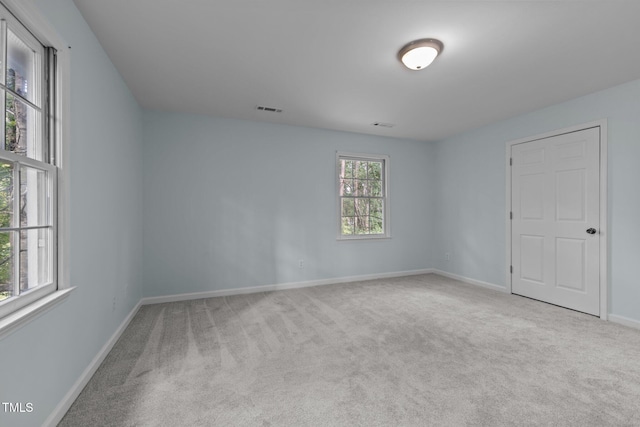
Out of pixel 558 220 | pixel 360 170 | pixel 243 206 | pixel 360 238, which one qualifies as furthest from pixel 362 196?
pixel 558 220

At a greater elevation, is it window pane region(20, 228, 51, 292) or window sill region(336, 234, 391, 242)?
window pane region(20, 228, 51, 292)

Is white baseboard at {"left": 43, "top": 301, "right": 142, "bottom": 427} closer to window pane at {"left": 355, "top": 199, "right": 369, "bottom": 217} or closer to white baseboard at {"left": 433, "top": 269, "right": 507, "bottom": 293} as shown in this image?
window pane at {"left": 355, "top": 199, "right": 369, "bottom": 217}

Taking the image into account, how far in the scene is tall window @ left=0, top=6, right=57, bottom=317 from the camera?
4.34ft

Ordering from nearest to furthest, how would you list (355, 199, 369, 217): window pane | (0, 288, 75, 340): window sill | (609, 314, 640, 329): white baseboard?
(0, 288, 75, 340): window sill → (609, 314, 640, 329): white baseboard → (355, 199, 369, 217): window pane

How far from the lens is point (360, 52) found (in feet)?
8.15

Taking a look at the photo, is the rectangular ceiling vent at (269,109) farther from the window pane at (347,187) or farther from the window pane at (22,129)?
the window pane at (22,129)

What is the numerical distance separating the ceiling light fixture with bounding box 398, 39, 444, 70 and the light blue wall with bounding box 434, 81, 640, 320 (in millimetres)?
2358

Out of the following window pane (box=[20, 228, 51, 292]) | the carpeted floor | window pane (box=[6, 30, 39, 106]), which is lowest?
the carpeted floor

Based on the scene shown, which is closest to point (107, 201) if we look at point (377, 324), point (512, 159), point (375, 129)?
point (377, 324)

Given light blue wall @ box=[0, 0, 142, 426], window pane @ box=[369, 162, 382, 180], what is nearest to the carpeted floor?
light blue wall @ box=[0, 0, 142, 426]

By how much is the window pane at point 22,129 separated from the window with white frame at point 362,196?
12.5ft

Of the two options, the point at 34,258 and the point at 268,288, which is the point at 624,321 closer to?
the point at 268,288

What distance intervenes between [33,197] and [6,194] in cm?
25

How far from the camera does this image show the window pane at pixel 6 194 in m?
1.30
